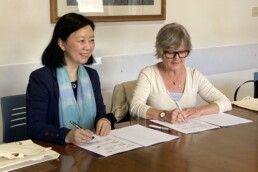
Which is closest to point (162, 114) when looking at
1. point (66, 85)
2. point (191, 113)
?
point (191, 113)

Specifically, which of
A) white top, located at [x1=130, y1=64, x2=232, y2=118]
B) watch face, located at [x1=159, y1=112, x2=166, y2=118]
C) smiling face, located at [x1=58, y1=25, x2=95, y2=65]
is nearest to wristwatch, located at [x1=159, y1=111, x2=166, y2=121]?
watch face, located at [x1=159, y1=112, x2=166, y2=118]

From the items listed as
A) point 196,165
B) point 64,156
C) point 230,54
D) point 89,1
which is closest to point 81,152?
point 64,156

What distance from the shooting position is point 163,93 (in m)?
2.45

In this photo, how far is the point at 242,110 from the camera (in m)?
2.48

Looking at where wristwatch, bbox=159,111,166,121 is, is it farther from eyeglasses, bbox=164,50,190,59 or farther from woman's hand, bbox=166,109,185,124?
eyeglasses, bbox=164,50,190,59

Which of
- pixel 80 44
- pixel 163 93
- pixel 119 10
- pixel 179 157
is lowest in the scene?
pixel 179 157

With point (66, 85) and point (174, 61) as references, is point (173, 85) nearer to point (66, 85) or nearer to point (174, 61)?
point (174, 61)

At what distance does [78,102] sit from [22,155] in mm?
652

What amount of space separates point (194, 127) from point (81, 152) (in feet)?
2.12

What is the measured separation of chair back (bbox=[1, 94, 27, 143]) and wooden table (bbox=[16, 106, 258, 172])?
1.52ft

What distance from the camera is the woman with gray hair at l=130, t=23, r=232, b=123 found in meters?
2.36

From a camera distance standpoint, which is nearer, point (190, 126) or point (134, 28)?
point (190, 126)

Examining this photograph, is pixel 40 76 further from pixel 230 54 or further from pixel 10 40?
pixel 230 54

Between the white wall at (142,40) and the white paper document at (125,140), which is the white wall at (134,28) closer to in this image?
the white wall at (142,40)
